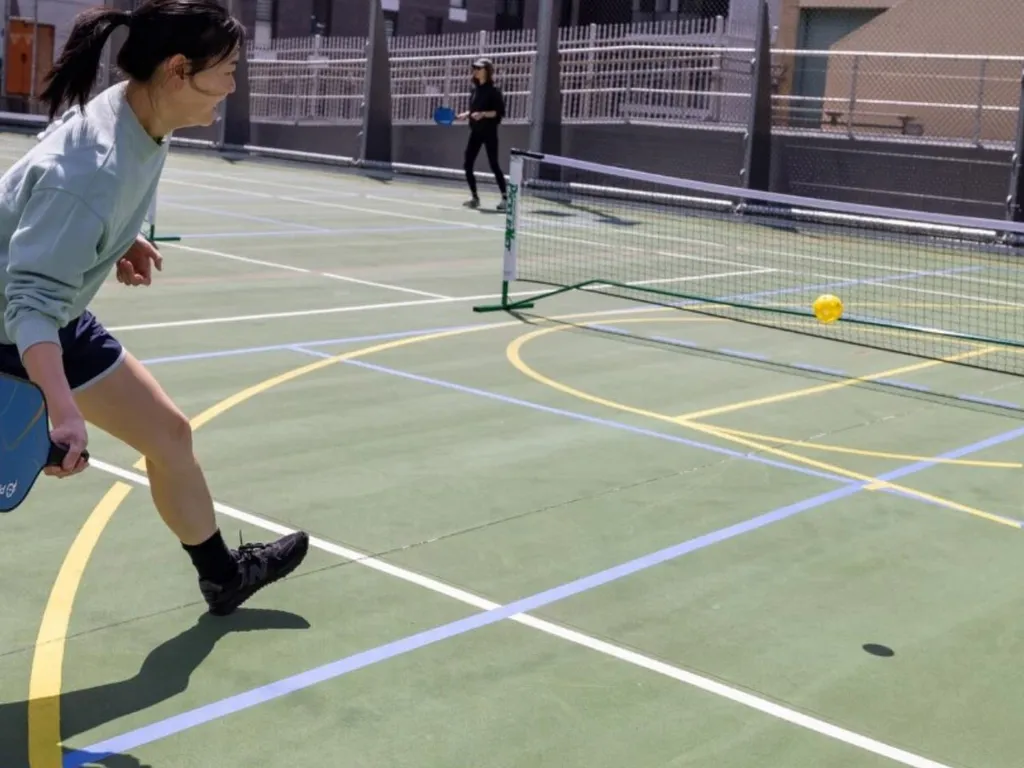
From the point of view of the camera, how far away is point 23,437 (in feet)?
12.6

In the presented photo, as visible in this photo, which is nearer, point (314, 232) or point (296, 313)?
point (296, 313)

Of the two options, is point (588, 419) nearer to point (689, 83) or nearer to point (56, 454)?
point (56, 454)

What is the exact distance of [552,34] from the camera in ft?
87.4

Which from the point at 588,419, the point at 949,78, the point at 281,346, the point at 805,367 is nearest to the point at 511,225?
the point at 281,346

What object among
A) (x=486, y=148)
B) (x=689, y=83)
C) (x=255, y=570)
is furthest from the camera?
(x=689, y=83)

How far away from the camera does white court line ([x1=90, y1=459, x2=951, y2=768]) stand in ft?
15.1

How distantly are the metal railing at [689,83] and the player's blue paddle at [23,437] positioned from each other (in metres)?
20.6

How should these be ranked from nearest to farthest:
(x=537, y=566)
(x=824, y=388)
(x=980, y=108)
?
(x=537, y=566), (x=824, y=388), (x=980, y=108)

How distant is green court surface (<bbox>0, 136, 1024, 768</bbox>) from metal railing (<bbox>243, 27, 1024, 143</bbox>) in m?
13.1

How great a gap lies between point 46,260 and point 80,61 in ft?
2.16

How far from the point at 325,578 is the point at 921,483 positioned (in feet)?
11.6

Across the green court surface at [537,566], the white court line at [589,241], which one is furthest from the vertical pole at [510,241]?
the white court line at [589,241]

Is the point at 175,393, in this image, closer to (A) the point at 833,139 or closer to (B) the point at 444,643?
(B) the point at 444,643

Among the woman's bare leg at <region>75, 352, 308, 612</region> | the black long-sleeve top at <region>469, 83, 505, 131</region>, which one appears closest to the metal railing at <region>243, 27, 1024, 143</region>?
the black long-sleeve top at <region>469, 83, 505, 131</region>
